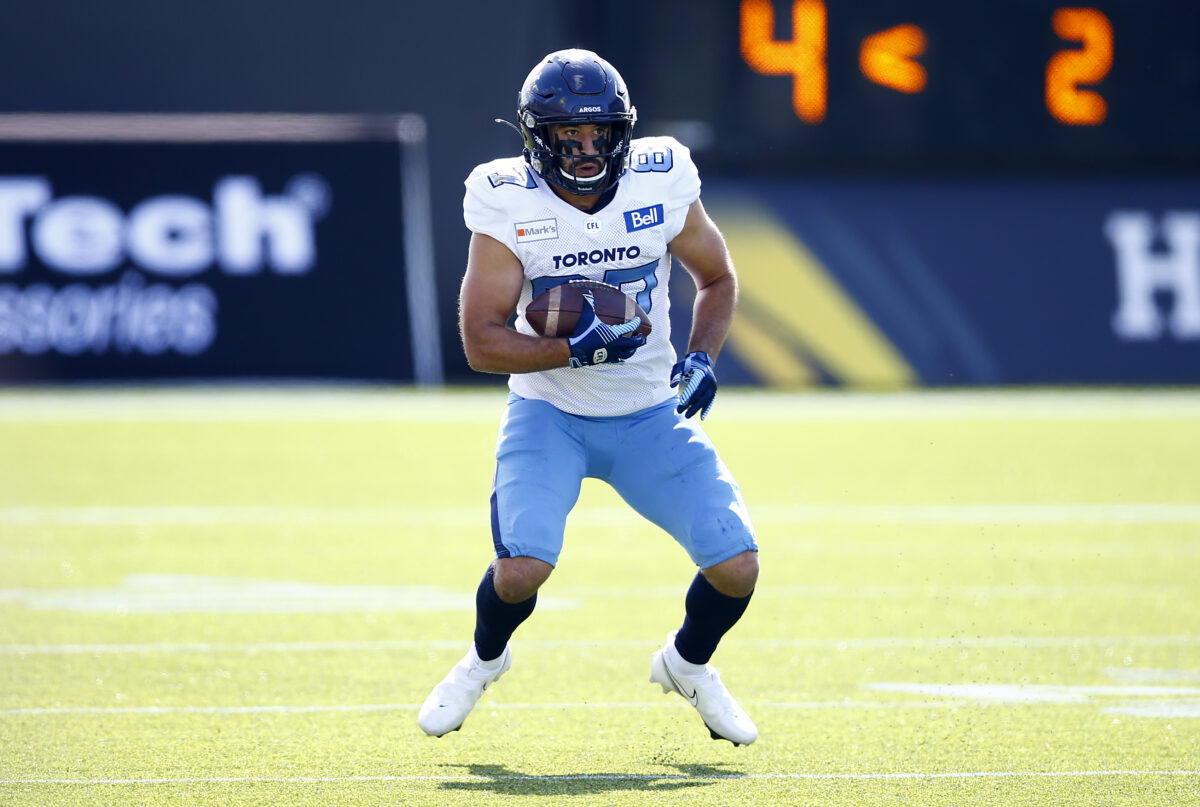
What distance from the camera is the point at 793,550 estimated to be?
23.6ft

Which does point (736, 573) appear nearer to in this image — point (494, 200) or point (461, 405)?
point (494, 200)

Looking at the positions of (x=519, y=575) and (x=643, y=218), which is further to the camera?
(x=643, y=218)

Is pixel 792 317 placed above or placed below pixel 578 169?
below

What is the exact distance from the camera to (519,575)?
156 inches

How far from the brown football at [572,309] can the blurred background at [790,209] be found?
8.92 metres

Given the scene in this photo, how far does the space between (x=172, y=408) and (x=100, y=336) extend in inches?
44.2

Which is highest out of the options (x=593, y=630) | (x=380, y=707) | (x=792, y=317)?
(x=380, y=707)

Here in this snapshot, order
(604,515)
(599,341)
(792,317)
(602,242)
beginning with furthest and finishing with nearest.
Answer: (792,317), (604,515), (602,242), (599,341)

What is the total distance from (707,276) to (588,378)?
443mm

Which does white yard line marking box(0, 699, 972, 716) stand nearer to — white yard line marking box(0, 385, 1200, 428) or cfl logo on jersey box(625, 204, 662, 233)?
cfl logo on jersey box(625, 204, 662, 233)

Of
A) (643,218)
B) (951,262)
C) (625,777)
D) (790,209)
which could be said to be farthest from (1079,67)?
(625,777)

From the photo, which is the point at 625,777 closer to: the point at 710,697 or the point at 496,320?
the point at 710,697

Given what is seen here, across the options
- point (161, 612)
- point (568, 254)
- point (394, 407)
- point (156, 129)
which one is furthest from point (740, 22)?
point (568, 254)

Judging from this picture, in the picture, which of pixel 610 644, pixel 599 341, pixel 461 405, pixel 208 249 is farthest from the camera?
pixel 208 249
